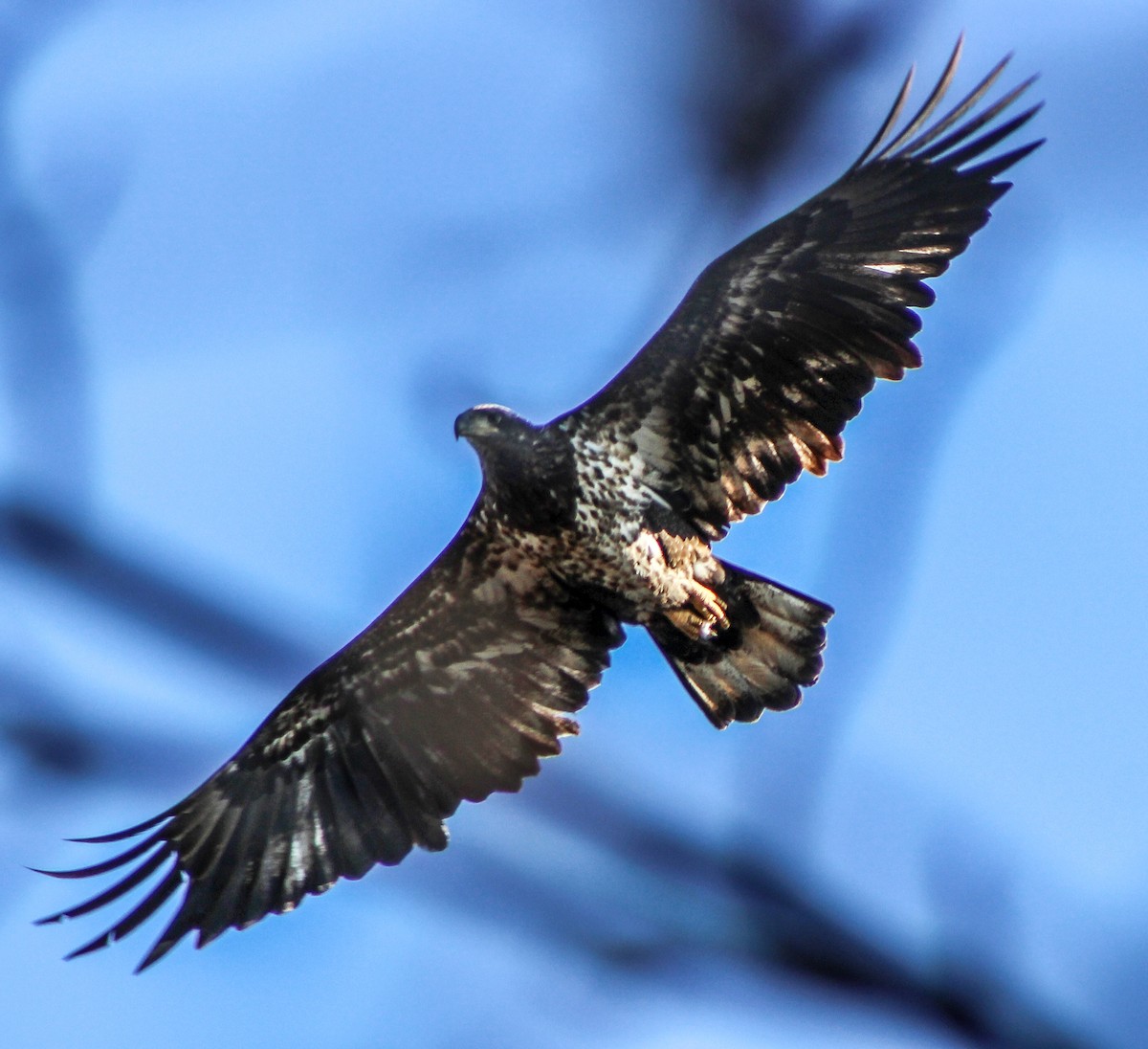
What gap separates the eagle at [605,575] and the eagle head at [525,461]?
1 cm

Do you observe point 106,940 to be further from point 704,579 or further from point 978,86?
point 978,86

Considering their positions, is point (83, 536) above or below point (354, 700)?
below

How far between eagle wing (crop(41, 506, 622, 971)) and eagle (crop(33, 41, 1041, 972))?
11mm

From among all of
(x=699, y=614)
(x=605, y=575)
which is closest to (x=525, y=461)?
(x=605, y=575)

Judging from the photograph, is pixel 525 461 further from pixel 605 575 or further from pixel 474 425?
pixel 605 575

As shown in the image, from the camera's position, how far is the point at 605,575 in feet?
24.5

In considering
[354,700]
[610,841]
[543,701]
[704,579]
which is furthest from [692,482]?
[610,841]

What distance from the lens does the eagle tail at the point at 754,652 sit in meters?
7.72

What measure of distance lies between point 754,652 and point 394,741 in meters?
1.88

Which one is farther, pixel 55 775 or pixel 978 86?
pixel 978 86

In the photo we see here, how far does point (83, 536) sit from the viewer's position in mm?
2402

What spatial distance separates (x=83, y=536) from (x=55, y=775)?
0.37 m

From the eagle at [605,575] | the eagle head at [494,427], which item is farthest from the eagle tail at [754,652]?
the eagle head at [494,427]

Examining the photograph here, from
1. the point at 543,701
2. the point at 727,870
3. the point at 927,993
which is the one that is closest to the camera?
the point at 927,993
